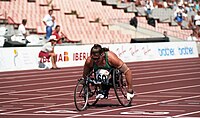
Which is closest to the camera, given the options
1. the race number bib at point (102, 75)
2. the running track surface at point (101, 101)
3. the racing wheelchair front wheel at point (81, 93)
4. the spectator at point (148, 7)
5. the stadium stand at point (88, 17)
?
the running track surface at point (101, 101)

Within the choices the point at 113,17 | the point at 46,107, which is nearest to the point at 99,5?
the point at 113,17

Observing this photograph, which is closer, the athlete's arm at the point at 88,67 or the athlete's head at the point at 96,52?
the athlete's head at the point at 96,52

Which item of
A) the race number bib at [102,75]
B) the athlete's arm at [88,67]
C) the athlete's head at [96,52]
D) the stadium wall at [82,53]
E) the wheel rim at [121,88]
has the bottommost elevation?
the stadium wall at [82,53]

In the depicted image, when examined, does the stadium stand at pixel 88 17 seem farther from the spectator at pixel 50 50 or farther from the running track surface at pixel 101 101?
the running track surface at pixel 101 101

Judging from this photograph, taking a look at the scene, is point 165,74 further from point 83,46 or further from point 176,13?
point 176,13

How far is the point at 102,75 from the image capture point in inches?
473

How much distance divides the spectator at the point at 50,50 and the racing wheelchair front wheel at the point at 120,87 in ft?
43.6

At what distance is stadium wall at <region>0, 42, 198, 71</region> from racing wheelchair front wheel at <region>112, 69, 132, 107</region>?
41.8ft

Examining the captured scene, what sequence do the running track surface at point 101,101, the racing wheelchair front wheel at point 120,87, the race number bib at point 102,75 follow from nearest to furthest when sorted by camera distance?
the running track surface at point 101,101 < the race number bib at point 102,75 < the racing wheelchair front wheel at point 120,87

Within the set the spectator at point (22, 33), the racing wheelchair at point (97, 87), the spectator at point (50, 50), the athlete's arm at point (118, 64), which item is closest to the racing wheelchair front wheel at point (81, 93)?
the racing wheelchair at point (97, 87)

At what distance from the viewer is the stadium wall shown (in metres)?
25.0

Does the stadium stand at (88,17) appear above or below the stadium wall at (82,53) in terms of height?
above

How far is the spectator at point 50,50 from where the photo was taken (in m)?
25.7

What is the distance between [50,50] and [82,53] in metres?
3.06
